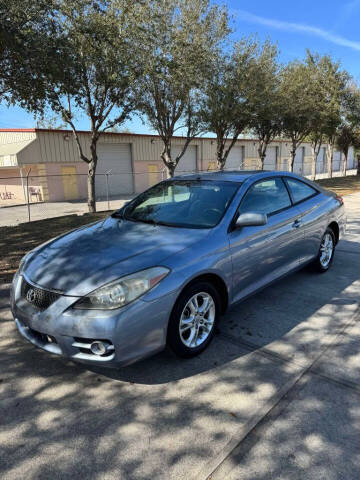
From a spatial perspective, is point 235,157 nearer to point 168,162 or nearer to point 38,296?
point 168,162

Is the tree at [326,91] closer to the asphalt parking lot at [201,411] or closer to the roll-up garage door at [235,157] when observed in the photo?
the roll-up garage door at [235,157]

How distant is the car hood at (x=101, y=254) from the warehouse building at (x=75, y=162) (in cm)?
1526

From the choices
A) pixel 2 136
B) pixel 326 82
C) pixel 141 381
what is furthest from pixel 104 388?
pixel 2 136

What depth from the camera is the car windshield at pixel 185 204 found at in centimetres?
345

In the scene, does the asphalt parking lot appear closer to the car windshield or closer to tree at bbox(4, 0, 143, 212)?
the car windshield

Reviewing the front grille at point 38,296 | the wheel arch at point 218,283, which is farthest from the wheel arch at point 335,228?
the front grille at point 38,296

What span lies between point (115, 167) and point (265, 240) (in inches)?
938

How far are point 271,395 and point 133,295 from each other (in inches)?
49.2

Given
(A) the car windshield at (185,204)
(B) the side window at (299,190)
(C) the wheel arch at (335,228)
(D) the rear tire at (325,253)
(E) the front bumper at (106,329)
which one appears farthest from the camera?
(C) the wheel arch at (335,228)

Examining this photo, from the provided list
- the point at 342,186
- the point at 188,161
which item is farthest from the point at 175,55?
the point at 188,161

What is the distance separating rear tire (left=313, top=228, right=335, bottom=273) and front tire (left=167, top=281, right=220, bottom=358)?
2435mm

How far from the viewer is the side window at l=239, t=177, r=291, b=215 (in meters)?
3.67

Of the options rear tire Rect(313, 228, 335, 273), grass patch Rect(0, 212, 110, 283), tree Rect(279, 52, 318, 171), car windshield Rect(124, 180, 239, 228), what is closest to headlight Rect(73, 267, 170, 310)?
car windshield Rect(124, 180, 239, 228)

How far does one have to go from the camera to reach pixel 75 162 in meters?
23.8
